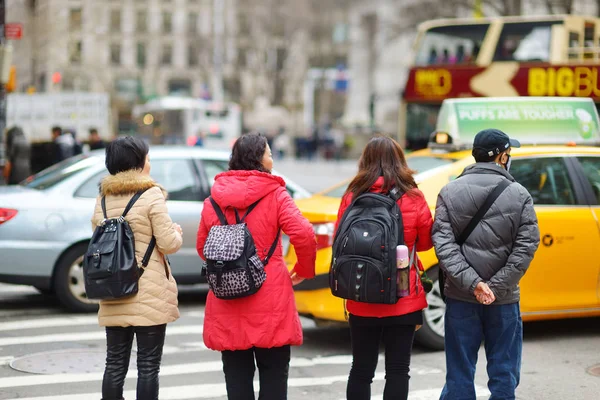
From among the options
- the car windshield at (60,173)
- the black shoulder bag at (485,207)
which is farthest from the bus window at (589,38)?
the black shoulder bag at (485,207)

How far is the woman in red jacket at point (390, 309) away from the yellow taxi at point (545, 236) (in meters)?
2.23

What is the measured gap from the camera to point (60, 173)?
9.82 meters

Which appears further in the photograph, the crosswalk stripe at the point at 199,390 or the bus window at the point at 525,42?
the bus window at the point at 525,42

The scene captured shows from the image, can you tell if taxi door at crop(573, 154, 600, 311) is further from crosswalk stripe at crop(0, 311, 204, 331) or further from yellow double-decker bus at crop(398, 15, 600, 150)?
yellow double-decker bus at crop(398, 15, 600, 150)

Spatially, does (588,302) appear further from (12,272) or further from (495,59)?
(495,59)

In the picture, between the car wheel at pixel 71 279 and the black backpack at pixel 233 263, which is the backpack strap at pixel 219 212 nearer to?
the black backpack at pixel 233 263

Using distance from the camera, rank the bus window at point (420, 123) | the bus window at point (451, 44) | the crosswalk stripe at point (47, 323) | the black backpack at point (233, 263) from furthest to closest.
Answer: the bus window at point (451, 44)
the bus window at point (420, 123)
the crosswalk stripe at point (47, 323)
the black backpack at point (233, 263)

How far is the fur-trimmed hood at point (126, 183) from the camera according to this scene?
523 cm

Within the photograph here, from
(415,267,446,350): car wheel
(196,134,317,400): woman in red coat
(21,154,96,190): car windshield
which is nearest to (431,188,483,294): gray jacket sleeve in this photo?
(196,134,317,400): woman in red coat

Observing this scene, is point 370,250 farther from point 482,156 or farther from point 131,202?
point 131,202

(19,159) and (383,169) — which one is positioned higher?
(383,169)

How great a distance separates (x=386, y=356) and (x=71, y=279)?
4905 mm

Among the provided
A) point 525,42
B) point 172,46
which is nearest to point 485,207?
point 525,42

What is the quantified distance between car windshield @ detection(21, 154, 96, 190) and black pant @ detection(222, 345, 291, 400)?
5.07m
